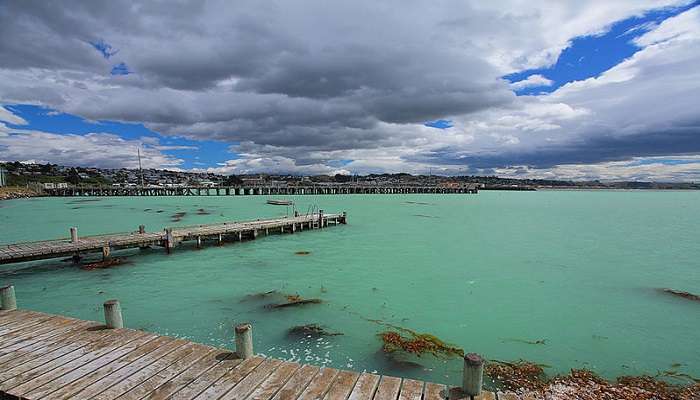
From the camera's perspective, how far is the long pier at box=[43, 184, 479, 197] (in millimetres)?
87188

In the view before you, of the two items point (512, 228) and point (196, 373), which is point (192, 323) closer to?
point (196, 373)

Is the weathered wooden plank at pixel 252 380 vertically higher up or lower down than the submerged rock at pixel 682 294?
higher up

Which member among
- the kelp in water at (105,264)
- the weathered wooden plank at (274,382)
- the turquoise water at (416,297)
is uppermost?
the weathered wooden plank at (274,382)

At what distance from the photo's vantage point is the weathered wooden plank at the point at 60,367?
4.32m

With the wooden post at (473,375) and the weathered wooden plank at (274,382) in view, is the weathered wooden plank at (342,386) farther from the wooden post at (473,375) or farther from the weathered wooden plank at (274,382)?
the wooden post at (473,375)

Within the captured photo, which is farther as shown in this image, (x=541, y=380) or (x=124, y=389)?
(x=541, y=380)

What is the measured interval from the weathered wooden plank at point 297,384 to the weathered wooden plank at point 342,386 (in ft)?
1.13

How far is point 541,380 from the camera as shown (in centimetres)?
675

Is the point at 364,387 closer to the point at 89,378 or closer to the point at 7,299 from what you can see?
the point at 89,378

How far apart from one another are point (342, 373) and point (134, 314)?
27.8ft

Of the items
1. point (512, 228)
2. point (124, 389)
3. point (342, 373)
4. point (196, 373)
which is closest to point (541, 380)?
point (342, 373)

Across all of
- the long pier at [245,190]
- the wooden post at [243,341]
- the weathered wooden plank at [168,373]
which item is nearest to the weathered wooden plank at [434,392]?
the wooden post at [243,341]

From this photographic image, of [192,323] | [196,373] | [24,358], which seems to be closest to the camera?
[196,373]

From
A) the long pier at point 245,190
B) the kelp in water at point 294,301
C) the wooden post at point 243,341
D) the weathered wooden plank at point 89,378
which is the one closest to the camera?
the weathered wooden plank at point 89,378
